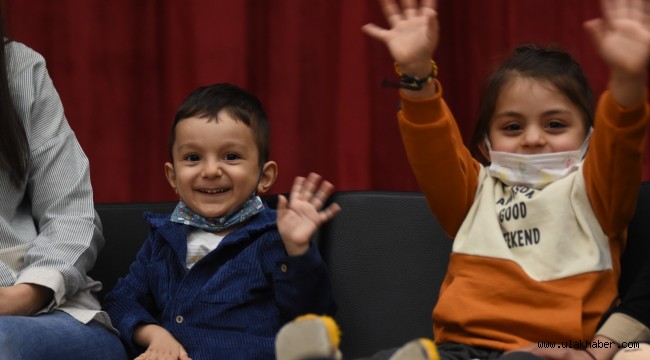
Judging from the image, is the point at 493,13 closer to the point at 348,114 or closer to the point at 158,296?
the point at 348,114

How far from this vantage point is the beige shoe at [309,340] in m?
1.18

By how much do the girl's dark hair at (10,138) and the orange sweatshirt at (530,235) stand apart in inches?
25.7

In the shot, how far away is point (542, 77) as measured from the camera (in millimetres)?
1701

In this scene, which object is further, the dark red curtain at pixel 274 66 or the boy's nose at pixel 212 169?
the dark red curtain at pixel 274 66

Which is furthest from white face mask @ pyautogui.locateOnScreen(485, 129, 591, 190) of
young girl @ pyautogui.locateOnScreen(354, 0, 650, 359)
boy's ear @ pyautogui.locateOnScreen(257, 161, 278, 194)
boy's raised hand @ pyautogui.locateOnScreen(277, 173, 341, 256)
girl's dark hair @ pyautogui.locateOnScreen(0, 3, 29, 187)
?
girl's dark hair @ pyautogui.locateOnScreen(0, 3, 29, 187)

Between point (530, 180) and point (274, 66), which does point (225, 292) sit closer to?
point (530, 180)

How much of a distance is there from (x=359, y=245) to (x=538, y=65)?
1.57 ft

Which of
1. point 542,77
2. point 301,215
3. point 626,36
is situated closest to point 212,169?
point 301,215

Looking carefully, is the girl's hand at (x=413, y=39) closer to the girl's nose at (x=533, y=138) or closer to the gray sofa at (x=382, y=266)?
the girl's nose at (x=533, y=138)

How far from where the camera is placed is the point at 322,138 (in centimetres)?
236

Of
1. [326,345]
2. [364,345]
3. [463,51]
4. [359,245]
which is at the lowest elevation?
[364,345]

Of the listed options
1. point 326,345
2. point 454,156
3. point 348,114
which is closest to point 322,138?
point 348,114

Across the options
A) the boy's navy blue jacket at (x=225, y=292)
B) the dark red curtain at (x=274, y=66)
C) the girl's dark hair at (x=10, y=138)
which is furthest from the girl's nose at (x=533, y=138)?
the girl's dark hair at (x=10, y=138)

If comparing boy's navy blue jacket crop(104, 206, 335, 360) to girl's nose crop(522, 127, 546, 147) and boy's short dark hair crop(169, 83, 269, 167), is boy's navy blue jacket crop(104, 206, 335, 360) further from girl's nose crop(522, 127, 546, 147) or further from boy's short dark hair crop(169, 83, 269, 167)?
girl's nose crop(522, 127, 546, 147)
